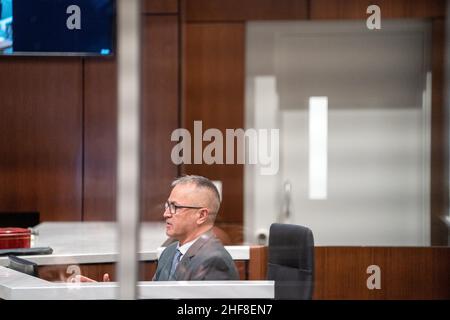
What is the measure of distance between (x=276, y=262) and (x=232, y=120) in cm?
61

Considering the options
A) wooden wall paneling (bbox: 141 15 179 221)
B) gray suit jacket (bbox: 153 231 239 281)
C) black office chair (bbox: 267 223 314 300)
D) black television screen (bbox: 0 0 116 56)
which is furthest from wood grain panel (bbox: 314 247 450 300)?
black television screen (bbox: 0 0 116 56)

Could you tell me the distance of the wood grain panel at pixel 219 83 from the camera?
3.49 metres

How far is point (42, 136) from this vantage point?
12.3 feet

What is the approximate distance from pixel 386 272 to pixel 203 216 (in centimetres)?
78

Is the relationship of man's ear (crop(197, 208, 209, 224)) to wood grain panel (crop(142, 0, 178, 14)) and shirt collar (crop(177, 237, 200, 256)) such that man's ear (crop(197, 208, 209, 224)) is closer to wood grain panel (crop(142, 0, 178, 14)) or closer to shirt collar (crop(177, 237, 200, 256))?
shirt collar (crop(177, 237, 200, 256))

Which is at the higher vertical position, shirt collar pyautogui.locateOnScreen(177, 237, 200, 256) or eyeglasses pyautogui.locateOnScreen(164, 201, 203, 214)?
eyeglasses pyautogui.locateOnScreen(164, 201, 203, 214)

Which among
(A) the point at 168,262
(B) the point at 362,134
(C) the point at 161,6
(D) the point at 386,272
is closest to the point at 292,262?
(D) the point at 386,272

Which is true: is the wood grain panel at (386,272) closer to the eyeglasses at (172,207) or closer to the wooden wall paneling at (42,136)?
the eyeglasses at (172,207)

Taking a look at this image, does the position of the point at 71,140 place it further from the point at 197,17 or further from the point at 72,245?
the point at 197,17

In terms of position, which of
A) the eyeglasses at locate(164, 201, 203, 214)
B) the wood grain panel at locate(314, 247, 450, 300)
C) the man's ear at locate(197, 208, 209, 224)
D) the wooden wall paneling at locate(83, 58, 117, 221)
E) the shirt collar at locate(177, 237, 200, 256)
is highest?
the wooden wall paneling at locate(83, 58, 117, 221)

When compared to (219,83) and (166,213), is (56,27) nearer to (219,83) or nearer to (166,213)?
(219,83)

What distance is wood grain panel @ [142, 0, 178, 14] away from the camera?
3.47m
